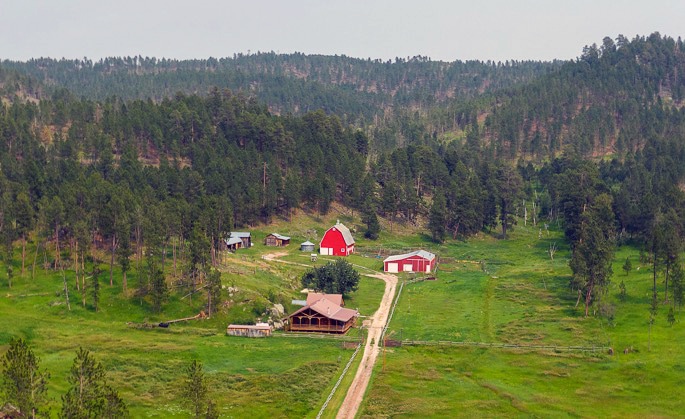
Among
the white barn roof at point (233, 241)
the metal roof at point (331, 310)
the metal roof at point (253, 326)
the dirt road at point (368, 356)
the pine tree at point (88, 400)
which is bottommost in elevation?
the dirt road at point (368, 356)

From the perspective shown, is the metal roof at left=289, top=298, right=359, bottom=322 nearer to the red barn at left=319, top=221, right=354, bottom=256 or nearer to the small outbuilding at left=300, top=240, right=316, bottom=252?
the red barn at left=319, top=221, right=354, bottom=256

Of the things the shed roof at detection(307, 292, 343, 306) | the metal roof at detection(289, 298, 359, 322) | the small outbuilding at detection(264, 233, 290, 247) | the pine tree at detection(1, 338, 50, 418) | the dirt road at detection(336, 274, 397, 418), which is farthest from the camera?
the small outbuilding at detection(264, 233, 290, 247)

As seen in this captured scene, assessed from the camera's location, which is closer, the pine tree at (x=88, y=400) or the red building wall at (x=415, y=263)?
the pine tree at (x=88, y=400)

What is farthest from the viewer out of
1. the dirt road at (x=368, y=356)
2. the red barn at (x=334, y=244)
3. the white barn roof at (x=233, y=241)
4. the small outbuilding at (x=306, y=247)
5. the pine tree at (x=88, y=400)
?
the small outbuilding at (x=306, y=247)

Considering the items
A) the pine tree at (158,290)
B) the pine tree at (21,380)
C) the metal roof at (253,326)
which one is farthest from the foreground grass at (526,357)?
the pine tree at (158,290)

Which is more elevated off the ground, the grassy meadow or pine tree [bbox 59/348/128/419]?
pine tree [bbox 59/348/128/419]

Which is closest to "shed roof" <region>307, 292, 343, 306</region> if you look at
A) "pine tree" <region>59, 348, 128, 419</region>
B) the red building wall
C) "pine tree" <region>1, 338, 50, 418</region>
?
the red building wall

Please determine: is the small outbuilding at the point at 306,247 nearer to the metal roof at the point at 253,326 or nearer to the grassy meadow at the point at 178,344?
the grassy meadow at the point at 178,344
